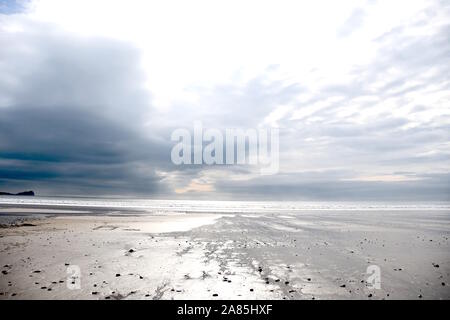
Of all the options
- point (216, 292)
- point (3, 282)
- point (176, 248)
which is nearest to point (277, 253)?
point (176, 248)

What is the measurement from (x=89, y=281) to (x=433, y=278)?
12.2 meters

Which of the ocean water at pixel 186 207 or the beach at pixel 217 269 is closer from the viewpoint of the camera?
the beach at pixel 217 269

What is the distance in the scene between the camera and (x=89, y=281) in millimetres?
8992

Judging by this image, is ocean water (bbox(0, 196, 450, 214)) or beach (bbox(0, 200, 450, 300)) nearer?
beach (bbox(0, 200, 450, 300))

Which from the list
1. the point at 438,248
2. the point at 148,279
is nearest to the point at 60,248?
the point at 148,279

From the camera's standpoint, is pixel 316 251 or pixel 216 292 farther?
pixel 316 251

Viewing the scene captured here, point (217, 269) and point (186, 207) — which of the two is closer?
point (217, 269)
